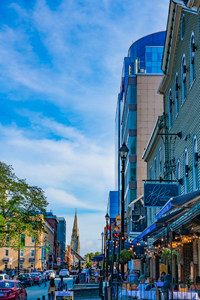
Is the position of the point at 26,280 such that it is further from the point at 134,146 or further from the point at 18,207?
the point at 134,146

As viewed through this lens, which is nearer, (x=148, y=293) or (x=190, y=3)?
(x=148, y=293)

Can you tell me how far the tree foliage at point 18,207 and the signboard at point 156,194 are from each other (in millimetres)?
22962

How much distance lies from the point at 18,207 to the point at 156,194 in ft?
82.7

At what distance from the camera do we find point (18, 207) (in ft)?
147

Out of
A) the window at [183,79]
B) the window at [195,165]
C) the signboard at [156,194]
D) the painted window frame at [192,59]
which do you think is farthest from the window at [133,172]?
the painted window frame at [192,59]

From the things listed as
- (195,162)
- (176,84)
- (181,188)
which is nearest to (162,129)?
(176,84)

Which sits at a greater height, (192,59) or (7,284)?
(192,59)

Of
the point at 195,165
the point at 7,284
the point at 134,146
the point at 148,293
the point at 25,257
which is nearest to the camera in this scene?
the point at 148,293

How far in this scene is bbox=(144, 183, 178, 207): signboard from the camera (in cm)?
2231

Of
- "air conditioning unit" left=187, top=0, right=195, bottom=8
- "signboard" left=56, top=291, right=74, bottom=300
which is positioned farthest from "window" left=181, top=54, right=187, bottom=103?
"signboard" left=56, top=291, right=74, bottom=300

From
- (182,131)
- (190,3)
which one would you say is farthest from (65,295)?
(190,3)

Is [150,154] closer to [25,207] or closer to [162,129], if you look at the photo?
[162,129]

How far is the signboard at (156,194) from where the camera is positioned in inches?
878

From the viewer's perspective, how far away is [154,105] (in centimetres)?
6925
